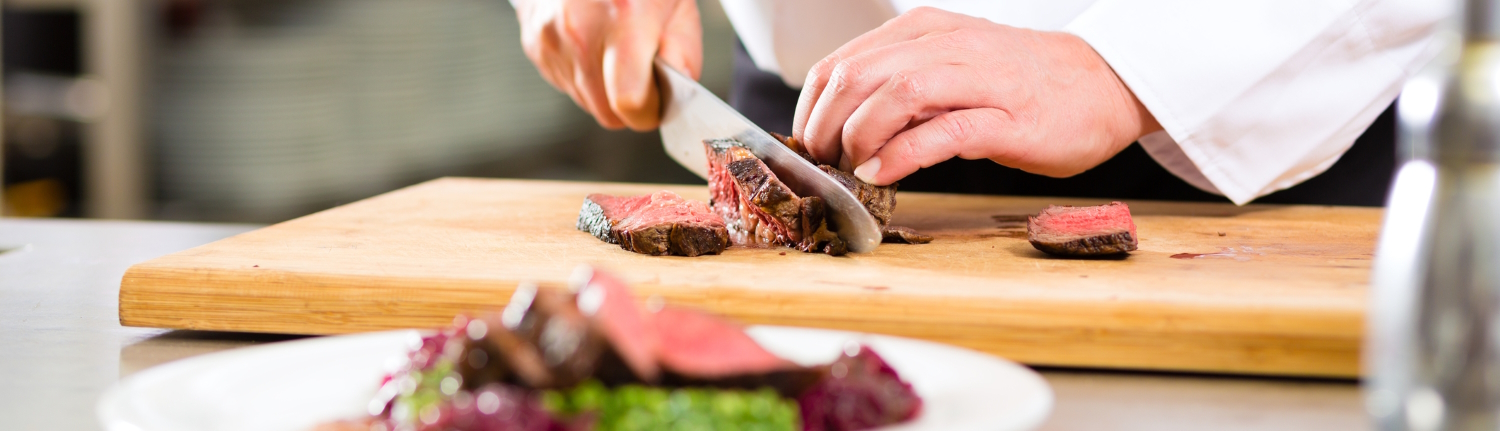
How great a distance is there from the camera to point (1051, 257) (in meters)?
2.34

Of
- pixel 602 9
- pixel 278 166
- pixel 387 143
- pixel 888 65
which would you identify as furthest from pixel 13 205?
pixel 888 65

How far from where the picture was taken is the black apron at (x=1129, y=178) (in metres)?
3.43

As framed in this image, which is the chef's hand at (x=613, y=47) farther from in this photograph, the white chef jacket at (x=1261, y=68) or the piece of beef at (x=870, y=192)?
the white chef jacket at (x=1261, y=68)

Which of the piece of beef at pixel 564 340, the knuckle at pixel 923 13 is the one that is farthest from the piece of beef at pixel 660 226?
the piece of beef at pixel 564 340

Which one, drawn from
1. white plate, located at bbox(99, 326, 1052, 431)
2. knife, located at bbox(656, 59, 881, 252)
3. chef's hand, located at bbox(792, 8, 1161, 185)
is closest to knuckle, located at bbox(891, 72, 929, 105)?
chef's hand, located at bbox(792, 8, 1161, 185)

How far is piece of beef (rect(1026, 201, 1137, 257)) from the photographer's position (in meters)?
2.28

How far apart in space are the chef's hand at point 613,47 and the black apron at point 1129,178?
1.39ft

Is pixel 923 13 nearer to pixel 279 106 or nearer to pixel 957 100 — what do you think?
pixel 957 100

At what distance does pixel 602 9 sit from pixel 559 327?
2.32 m

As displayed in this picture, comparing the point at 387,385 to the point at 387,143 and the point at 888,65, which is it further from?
the point at 387,143

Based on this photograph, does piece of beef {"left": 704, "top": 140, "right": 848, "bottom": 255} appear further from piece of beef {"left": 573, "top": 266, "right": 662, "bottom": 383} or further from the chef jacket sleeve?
piece of beef {"left": 573, "top": 266, "right": 662, "bottom": 383}

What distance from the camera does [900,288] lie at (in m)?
1.90

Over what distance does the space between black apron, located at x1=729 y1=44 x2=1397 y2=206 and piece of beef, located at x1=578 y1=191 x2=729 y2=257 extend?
134cm

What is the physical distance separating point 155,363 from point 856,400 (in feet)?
4.00
